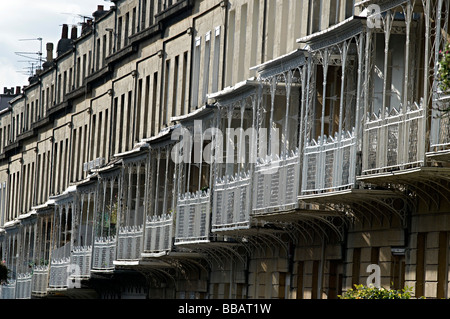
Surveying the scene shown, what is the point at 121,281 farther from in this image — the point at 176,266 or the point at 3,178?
the point at 3,178

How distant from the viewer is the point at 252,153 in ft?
106

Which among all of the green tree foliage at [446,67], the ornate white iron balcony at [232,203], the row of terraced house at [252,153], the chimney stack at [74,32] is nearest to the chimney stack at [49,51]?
the chimney stack at [74,32]

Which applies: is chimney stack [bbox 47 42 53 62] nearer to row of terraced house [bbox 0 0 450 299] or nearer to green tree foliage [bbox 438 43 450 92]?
row of terraced house [bbox 0 0 450 299]

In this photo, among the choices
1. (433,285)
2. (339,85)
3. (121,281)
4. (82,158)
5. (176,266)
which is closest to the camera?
(433,285)

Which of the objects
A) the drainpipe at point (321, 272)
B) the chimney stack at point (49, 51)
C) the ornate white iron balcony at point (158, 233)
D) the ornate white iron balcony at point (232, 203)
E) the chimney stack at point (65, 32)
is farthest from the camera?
the chimney stack at point (49, 51)

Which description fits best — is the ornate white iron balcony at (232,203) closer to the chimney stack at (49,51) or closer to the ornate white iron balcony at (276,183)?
the ornate white iron balcony at (276,183)

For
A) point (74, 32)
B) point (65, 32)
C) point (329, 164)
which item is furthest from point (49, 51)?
point (329, 164)

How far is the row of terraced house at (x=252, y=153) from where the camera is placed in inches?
915

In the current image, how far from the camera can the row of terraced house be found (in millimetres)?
23234

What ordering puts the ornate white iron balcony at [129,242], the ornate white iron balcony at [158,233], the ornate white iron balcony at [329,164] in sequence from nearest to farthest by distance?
the ornate white iron balcony at [329,164], the ornate white iron balcony at [158,233], the ornate white iron balcony at [129,242]

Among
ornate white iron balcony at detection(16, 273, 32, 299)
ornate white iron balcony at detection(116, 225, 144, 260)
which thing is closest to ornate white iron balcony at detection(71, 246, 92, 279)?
ornate white iron balcony at detection(116, 225, 144, 260)

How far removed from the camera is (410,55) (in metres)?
24.1

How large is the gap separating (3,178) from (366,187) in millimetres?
62758

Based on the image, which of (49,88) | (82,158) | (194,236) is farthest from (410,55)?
(49,88)
